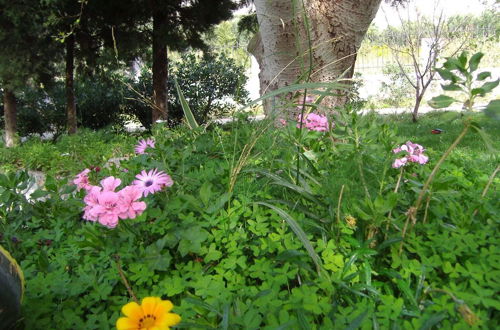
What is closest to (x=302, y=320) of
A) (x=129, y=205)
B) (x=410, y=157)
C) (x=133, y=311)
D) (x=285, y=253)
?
(x=285, y=253)

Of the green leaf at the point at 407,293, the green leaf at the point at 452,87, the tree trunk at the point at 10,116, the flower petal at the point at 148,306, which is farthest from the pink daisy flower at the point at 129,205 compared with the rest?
the tree trunk at the point at 10,116

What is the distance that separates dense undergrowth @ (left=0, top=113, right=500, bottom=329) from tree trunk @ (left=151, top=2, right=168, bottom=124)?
6.03m

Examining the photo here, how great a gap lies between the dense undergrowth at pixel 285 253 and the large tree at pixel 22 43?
6.06 m

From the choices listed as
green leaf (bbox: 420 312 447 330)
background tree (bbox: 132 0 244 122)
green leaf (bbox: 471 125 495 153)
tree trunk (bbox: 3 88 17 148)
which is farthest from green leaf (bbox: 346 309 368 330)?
tree trunk (bbox: 3 88 17 148)

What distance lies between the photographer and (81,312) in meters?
0.96

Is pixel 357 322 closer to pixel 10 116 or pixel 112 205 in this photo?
pixel 112 205

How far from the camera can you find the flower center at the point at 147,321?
2.39ft

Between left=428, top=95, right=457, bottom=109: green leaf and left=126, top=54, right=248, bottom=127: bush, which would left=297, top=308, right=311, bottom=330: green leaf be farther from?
left=126, top=54, right=248, bottom=127: bush

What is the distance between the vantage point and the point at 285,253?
1.04 meters

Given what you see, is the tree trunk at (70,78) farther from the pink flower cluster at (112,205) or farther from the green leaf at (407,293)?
the green leaf at (407,293)

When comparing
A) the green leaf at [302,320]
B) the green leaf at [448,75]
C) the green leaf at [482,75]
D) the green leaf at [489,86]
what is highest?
the green leaf at [448,75]

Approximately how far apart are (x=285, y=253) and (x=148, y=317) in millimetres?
420

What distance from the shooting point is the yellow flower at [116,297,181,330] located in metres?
0.72

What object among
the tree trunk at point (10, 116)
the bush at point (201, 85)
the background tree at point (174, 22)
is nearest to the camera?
the background tree at point (174, 22)
